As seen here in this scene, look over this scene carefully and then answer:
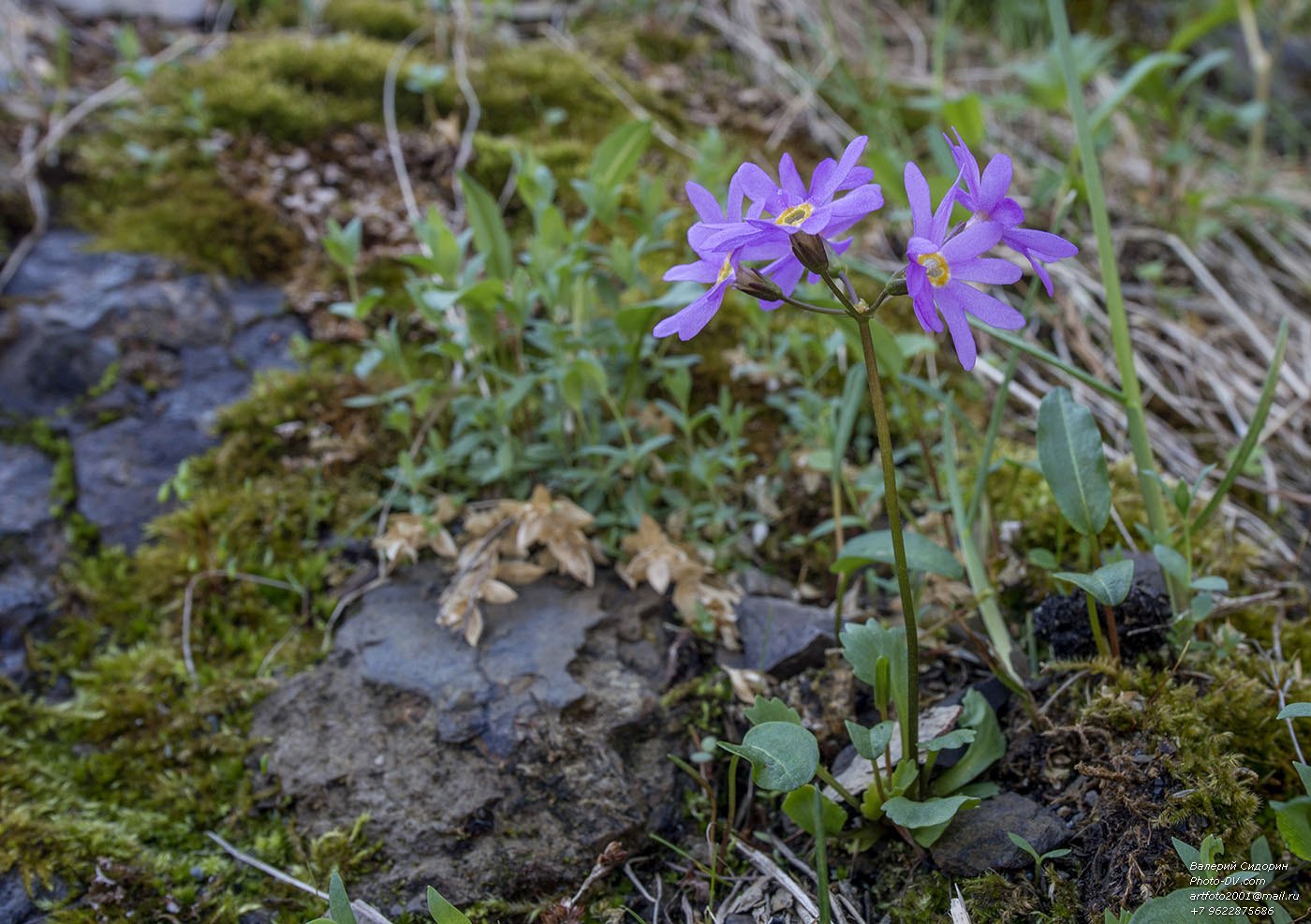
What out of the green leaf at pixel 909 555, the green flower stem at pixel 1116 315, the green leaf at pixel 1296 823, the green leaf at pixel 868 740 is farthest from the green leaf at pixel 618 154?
the green leaf at pixel 1296 823

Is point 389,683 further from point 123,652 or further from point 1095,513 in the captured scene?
point 1095,513

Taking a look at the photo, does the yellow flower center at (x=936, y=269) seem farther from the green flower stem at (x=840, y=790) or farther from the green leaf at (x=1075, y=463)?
the green flower stem at (x=840, y=790)

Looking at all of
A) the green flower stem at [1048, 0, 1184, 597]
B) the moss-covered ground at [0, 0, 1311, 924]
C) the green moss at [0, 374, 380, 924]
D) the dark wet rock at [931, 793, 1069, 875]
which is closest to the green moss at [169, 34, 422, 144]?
the moss-covered ground at [0, 0, 1311, 924]

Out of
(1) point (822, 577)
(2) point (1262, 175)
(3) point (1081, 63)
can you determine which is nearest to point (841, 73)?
(3) point (1081, 63)

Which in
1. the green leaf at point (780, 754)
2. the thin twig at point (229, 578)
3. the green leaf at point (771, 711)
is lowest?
the thin twig at point (229, 578)

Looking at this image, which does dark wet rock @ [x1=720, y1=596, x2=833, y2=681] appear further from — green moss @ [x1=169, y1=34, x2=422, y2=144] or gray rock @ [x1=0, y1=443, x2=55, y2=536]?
green moss @ [x1=169, y1=34, x2=422, y2=144]
